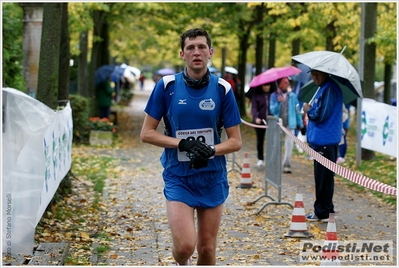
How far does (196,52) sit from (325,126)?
455 centimetres

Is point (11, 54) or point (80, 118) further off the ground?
point (11, 54)

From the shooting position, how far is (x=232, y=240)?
29.2 ft

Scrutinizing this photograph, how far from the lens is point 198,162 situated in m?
5.53

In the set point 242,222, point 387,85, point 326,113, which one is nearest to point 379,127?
point 326,113

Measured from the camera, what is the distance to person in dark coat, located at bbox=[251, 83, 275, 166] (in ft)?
53.2

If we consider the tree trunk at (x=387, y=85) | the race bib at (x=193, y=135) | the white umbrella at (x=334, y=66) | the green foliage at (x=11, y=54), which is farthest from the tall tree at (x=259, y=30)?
the race bib at (x=193, y=135)

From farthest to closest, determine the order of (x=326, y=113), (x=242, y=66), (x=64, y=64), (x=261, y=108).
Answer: (x=242, y=66), (x=261, y=108), (x=64, y=64), (x=326, y=113)

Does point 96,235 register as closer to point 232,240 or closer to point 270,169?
point 232,240

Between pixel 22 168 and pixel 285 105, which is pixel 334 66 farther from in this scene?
pixel 285 105

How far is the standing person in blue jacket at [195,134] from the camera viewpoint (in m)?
5.59

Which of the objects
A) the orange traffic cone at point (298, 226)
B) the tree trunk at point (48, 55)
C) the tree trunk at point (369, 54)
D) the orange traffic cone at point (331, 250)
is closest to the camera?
the orange traffic cone at point (331, 250)

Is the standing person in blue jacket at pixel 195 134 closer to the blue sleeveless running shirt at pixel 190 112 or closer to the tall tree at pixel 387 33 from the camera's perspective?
the blue sleeveless running shirt at pixel 190 112

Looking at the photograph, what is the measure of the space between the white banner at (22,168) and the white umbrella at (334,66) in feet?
11.8

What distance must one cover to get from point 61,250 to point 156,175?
7.44m
